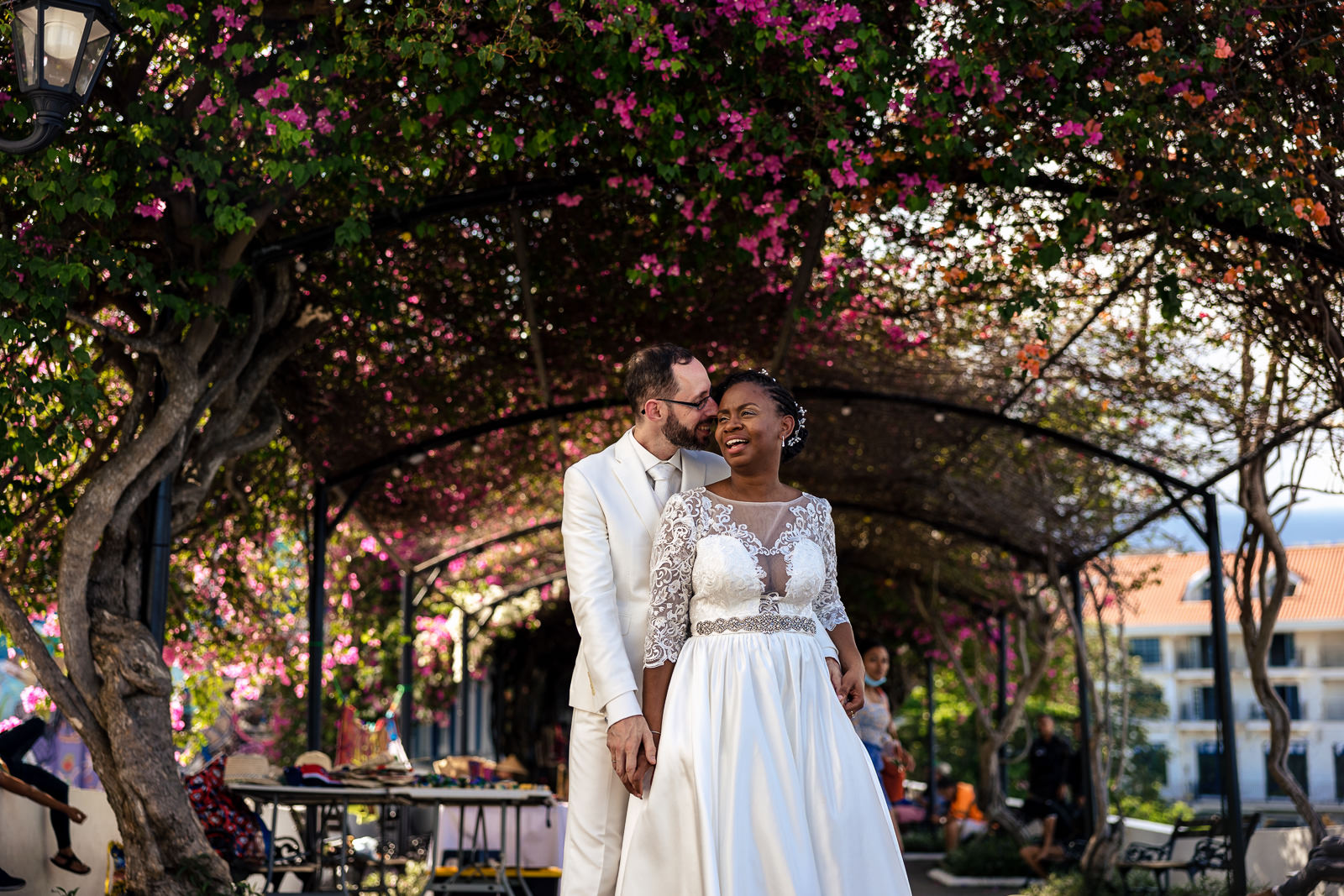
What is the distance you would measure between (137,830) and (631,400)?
10.8 feet

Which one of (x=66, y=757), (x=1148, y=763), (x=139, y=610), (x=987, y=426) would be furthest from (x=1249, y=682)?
(x=139, y=610)

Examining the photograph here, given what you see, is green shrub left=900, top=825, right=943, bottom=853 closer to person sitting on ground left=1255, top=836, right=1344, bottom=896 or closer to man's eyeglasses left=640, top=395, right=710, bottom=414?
person sitting on ground left=1255, top=836, right=1344, bottom=896

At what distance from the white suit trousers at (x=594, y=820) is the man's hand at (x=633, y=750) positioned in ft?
0.55

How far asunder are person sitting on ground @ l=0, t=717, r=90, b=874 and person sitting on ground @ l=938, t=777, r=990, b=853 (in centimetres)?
926

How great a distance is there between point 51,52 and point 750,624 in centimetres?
284

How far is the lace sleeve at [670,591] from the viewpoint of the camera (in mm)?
3096

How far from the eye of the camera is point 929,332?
25.8 feet

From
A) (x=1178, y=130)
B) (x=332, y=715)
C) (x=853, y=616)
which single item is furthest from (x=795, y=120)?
(x=853, y=616)

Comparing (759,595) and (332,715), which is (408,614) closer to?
(332,715)

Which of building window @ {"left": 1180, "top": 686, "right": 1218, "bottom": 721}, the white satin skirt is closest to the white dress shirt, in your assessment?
the white satin skirt

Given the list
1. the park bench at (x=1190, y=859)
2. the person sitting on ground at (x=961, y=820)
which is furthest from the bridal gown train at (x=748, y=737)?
the person sitting on ground at (x=961, y=820)

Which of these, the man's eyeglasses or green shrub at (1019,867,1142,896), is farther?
green shrub at (1019,867,1142,896)

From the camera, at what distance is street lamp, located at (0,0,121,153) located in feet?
13.1

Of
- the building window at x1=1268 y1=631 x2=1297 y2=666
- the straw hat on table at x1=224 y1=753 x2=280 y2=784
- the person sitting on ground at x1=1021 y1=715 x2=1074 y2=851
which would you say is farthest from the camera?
the building window at x1=1268 y1=631 x2=1297 y2=666
